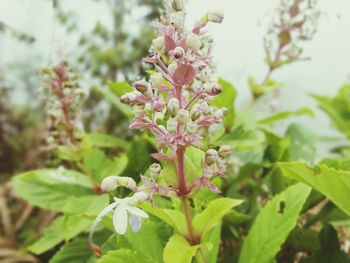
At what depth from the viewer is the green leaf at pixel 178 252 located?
746 mm

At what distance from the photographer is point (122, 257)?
2.67 ft

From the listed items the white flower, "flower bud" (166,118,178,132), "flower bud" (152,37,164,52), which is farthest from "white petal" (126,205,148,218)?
"flower bud" (152,37,164,52)

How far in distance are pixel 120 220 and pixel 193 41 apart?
241mm

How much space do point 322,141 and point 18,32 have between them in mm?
2589

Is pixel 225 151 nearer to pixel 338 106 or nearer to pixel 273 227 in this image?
pixel 273 227

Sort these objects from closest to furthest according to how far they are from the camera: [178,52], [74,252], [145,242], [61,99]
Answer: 1. [178,52]
2. [145,242]
3. [74,252]
4. [61,99]

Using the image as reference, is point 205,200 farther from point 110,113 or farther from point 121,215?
point 110,113

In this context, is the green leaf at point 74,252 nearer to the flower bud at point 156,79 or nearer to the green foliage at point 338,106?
the flower bud at point 156,79

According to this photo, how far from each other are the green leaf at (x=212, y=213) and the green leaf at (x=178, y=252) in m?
0.05

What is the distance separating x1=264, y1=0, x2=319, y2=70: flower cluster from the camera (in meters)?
1.50

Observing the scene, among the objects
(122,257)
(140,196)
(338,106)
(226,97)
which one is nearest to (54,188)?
(226,97)

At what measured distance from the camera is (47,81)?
1297 mm

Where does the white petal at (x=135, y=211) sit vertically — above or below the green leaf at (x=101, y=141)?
above

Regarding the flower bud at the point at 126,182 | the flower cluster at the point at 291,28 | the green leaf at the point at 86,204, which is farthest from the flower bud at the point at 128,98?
the flower cluster at the point at 291,28
